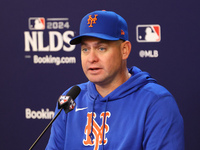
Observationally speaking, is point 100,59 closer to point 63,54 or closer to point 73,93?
point 73,93

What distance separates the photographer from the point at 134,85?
1.69m

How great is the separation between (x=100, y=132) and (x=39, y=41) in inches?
63.8

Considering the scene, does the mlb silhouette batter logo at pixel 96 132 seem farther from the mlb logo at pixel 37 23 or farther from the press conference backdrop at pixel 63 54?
the mlb logo at pixel 37 23

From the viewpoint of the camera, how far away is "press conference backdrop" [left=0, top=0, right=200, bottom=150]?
9.54 feet

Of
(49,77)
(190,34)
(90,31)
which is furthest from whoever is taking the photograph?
(49,77)

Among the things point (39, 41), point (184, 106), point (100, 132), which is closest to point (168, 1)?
point (184, 106)

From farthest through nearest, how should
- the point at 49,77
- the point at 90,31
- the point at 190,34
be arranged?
the point at 49,77
the point at 190,34
the point at 90,31

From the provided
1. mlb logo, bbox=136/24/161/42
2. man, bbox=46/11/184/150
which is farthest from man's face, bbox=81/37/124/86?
mlb logo, bbox=136/24/161/42

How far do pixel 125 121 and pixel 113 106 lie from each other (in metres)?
0.12

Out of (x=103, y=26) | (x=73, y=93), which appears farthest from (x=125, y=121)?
(x=103, y=26)

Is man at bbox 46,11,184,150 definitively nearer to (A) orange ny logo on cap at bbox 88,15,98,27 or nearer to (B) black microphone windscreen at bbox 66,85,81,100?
(A) orange ny logo on cap at bbox 88,15,98,27

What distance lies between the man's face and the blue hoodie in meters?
0.12

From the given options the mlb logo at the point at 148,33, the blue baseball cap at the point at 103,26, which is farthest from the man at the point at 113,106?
the mlb logo at the point at 148,33

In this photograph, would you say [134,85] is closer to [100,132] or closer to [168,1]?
[100,132]
